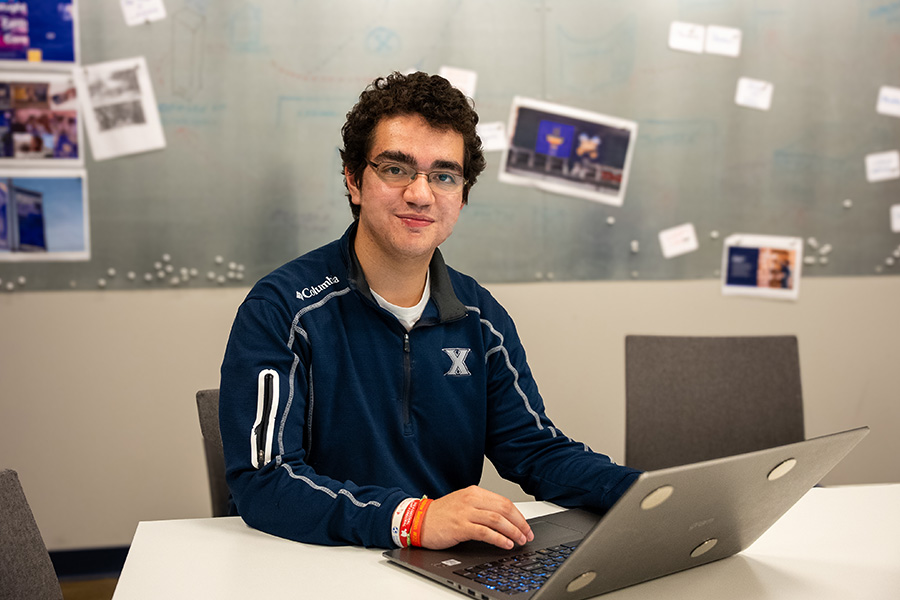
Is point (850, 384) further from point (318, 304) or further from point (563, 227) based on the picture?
point (318, 304)

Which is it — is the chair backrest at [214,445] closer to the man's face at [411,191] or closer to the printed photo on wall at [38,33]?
the man's face at [411,191]

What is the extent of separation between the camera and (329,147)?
2.82 m

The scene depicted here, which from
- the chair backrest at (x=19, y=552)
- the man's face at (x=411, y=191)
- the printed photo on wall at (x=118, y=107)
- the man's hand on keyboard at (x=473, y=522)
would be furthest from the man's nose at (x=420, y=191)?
the printed photo on wall at (x=118, y=107)

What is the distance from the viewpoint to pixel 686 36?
9.80 ft

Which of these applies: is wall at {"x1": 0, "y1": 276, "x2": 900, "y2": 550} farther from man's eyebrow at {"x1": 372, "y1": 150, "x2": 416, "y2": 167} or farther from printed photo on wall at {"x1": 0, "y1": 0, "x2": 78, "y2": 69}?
man's eyebrow at {"x1": 372, "y1": 150, "x2": 416, "y2": 167}

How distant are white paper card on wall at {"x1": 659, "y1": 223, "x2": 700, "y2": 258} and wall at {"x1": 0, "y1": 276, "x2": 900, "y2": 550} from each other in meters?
0.12

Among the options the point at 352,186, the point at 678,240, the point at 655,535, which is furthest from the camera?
the point at 678,240

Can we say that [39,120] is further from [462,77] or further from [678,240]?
[678,240]

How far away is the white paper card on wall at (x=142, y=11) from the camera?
269 cm

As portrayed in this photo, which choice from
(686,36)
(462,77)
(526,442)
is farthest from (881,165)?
(526,442)

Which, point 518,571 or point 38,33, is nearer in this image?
point 518,571

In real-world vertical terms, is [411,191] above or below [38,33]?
below

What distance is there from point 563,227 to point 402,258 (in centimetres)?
156

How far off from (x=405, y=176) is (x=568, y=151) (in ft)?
5.24
